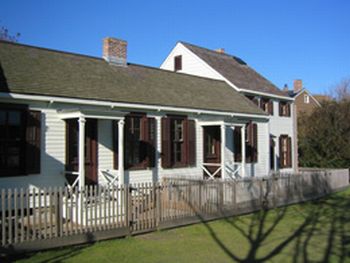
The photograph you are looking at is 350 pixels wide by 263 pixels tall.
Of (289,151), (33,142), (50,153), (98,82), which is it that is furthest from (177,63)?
(33,142)

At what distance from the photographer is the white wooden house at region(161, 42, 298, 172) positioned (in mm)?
26481

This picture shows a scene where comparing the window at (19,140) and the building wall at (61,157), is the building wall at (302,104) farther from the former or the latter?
the window at (19,140)

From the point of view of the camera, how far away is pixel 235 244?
960cm

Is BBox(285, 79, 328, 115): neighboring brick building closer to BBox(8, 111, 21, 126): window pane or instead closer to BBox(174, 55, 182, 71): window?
BBox(174, 55, 182, 71): window

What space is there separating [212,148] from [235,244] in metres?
10.9

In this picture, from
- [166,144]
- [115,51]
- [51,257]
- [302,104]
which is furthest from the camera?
[302,104]

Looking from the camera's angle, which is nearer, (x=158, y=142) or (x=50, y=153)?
(x=50, y=153)

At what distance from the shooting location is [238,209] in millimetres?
13875

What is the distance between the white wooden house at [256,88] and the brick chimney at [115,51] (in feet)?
27.3

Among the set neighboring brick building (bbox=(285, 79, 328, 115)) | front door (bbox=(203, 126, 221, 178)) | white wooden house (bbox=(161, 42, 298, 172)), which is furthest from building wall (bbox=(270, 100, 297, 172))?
neighboring brick building (bbox=(285, 79, 328, 115))

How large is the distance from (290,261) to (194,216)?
4.45m

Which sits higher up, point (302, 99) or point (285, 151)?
point (302, 99)

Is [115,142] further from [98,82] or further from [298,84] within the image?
[298,84]

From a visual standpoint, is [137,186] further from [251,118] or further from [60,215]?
[251,118]
